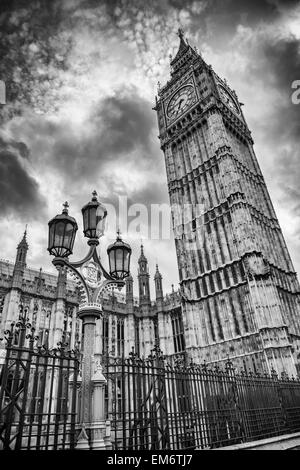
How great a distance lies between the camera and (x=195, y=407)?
743 cm

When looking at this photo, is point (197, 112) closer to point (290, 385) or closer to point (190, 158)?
point (190, 158)

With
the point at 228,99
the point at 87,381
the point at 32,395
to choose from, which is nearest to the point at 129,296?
the point at 87,381

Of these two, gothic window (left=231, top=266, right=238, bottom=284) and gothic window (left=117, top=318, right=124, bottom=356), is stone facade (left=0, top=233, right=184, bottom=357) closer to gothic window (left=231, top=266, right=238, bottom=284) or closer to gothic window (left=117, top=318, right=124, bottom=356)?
gothic window (left=117, top=318, right=124, bottom=356)

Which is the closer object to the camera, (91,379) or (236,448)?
A: (91,379)

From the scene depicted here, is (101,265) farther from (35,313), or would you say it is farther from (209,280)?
(209,280)

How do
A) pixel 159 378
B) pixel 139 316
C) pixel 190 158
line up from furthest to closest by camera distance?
pixel 190 158 → pixel 139 316 → pixel 159 378

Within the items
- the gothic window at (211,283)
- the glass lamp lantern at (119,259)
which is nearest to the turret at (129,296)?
the gothic window at (211,283)

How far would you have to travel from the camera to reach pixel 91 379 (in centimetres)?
509

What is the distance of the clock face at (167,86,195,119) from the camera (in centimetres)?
3666

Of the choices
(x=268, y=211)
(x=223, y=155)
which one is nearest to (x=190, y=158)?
(x=223, y=155)

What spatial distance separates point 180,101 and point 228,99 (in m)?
5.98

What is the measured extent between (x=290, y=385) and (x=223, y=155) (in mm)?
22127
